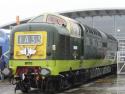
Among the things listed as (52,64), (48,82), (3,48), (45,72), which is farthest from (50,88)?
(3,48)

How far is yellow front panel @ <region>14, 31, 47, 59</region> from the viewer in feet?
60.8

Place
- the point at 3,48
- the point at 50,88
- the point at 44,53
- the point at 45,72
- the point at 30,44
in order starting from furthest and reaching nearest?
1. the point at 3,48
2. the point at 30,44
3. the point at 50,88
4. the point at 44,53
5. the point at 45,72

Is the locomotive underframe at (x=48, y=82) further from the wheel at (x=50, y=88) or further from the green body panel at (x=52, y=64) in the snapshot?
the green body panel at (x=52, y=64)

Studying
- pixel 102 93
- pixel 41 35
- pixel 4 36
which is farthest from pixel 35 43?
pixel 4 36

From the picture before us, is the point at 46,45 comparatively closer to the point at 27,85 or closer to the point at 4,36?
the point at 27,85

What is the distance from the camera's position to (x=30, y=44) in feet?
61.7

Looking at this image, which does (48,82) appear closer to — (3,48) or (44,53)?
(44,53)

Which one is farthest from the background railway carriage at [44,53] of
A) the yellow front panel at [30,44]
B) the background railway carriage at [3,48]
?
the background railway carriage at [3,48]

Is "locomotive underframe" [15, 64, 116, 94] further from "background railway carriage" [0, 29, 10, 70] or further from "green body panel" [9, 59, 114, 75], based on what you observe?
"background railway carriage" [0, 29, 10, 70]

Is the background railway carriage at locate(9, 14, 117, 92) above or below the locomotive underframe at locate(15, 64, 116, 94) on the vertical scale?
above

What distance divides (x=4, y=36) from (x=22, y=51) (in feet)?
31.1

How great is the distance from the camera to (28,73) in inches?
731

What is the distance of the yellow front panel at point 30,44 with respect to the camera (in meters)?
18.5

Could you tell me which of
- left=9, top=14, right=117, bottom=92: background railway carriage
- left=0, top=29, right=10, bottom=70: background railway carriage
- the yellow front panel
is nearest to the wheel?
left=9, top=14, right=117, bottom=92: background railway carriage
